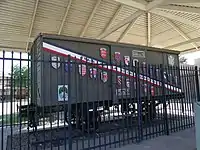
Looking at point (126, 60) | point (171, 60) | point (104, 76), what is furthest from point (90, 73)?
point (171, 60)

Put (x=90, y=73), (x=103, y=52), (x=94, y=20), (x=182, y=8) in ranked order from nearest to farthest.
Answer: (x=90, y=73)
(x=103, y=52)
(x=182, y=8)
(x=94, y=20)

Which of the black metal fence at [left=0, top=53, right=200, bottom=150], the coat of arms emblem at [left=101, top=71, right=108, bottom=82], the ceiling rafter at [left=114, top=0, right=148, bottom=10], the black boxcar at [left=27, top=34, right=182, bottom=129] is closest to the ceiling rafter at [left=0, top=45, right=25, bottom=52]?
the black metal fence at [left=0, top=53, right=200, bottom=150]

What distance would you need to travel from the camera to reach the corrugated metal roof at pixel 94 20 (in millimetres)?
9586

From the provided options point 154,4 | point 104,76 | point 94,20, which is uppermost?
point 94,20

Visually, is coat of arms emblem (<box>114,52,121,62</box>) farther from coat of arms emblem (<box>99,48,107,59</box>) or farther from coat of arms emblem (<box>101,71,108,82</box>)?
coat of arms emblem (<box>101,71,108,82</box>)

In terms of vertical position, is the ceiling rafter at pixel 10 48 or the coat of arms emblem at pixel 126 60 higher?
the ceiling rafter at pixel 10 48

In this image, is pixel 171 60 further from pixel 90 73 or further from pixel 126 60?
pixel 90 73

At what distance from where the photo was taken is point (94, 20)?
11.9 m

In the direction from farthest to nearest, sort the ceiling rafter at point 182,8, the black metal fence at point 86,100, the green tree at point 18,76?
1. the ceiling rafter at point 182,8
2. the black metal fence at point 86,100
3. the green tree at point 18,76

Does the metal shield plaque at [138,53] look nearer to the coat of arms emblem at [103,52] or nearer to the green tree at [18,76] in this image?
the coat of arms emblem at [103,52]

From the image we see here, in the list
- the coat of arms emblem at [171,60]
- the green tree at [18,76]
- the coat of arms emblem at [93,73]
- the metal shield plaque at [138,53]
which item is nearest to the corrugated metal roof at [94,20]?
the coat of arms emblem at [171,60]

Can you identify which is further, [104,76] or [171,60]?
[171,60]

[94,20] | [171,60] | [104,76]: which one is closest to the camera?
[104,76]

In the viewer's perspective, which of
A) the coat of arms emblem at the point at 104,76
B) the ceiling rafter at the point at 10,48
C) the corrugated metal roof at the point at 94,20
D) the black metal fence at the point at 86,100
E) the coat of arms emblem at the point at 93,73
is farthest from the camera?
the ceiling rafter at the point at 10,48
